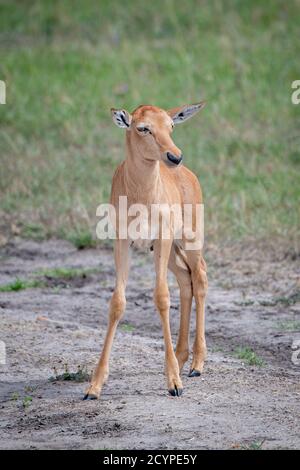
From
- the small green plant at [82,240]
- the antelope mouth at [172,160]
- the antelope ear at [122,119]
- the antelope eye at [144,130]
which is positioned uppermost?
the antelope ear at [122,119]

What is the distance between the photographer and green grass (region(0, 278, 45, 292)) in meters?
9.19

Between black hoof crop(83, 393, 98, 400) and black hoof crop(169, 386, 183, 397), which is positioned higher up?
black hoof crop(169, 386, 183, 397)

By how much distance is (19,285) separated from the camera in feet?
30.2

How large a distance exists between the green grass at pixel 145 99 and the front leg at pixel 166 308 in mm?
3523

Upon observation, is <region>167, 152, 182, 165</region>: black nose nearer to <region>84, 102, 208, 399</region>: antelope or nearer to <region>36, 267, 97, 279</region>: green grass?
<region>84, 102, 208, 399</region>: antelope

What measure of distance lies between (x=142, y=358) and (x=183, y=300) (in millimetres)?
463

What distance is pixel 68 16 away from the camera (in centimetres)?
1789

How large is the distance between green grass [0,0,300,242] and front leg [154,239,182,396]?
352 centimetres

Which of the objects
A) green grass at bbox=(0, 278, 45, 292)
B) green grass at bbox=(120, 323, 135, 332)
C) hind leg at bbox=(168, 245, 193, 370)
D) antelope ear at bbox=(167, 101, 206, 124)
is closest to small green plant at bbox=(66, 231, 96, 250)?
green grass at bbox=(0, 278, 45, 292)

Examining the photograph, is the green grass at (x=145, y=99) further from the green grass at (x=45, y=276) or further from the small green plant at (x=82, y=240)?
the green grass at (x=45, y=276)

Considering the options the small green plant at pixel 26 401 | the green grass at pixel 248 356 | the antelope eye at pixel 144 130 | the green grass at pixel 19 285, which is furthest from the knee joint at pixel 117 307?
the green grass at pixel 19 285

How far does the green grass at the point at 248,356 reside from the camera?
7.28m

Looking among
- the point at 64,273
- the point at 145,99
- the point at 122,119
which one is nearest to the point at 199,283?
the point at 122,119

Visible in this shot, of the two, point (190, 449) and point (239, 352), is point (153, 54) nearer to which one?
point (239, 352)
